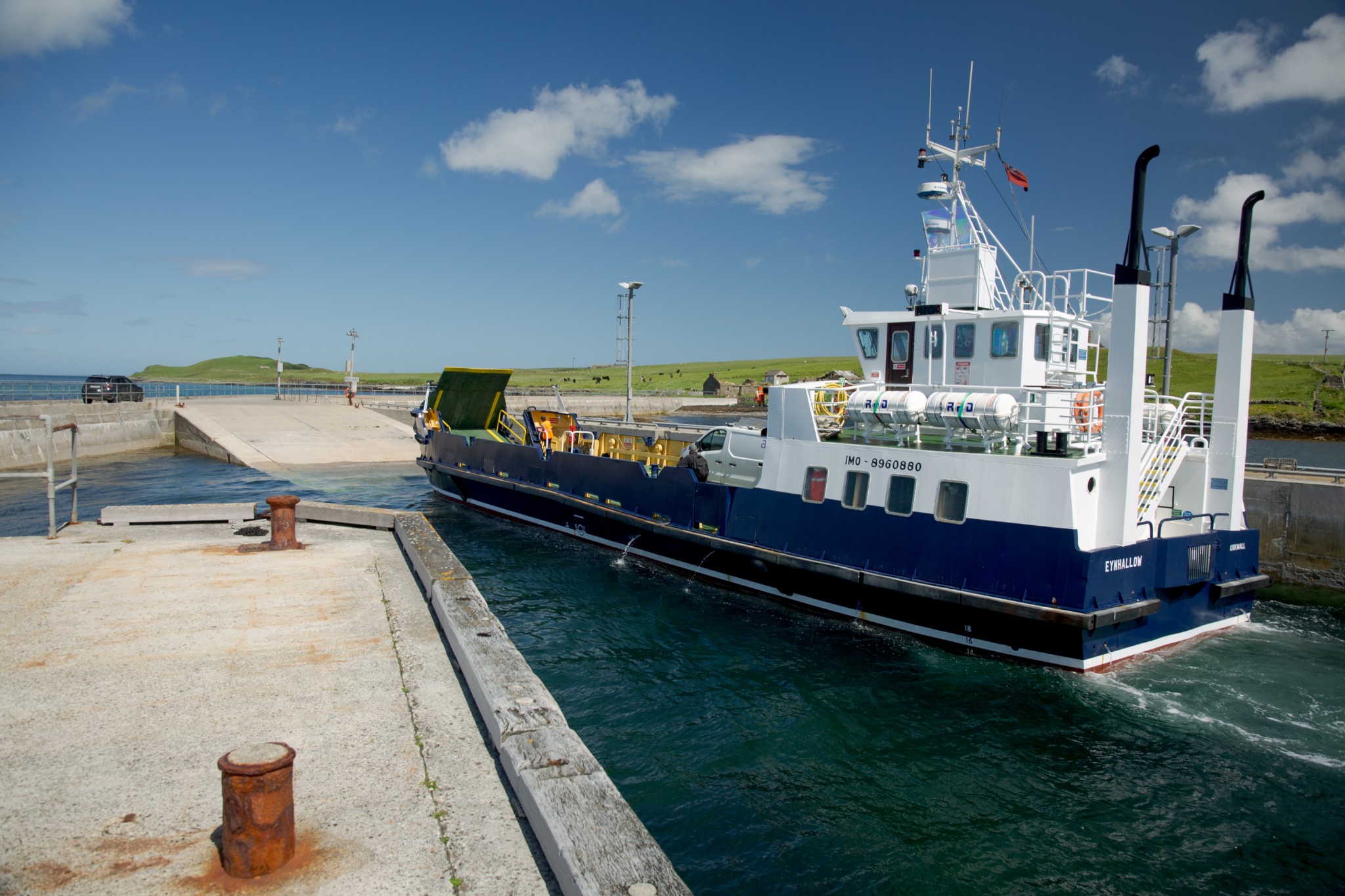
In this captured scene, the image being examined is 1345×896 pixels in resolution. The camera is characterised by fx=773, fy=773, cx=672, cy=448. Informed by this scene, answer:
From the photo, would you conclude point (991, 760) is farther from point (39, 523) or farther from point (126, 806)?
point (39, 523)

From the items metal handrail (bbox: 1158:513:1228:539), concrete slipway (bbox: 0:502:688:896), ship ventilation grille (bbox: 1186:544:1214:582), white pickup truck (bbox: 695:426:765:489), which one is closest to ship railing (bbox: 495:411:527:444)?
white pickup truck (bbox: 695:426:765:489)

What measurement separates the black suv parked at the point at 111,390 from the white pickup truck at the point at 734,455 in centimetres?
3658

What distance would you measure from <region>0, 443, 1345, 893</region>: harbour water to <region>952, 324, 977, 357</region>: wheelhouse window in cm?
504

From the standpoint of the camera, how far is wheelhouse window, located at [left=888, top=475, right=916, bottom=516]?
1146 centimetres

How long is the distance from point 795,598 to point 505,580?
5488 mm

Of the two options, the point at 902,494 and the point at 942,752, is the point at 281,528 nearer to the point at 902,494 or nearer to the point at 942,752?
the point at 942,752

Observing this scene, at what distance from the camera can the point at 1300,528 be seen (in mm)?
15789

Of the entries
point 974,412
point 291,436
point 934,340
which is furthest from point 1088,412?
point 291,436

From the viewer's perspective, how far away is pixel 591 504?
17.4 m

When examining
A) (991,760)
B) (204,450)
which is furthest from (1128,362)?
(204,450)

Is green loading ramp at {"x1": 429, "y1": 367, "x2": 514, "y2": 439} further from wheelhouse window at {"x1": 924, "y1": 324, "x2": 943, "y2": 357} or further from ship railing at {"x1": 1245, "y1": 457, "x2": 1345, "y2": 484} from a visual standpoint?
ship railing at {"x1": 1245, "y1": 457, "x2": 1345, "y2": 484}

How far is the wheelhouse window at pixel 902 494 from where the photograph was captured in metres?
11.5

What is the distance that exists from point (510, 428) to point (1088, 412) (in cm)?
1870

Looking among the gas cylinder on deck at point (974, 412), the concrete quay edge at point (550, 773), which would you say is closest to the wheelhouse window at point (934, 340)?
the gas cylinder on deck at point (974, 412)
